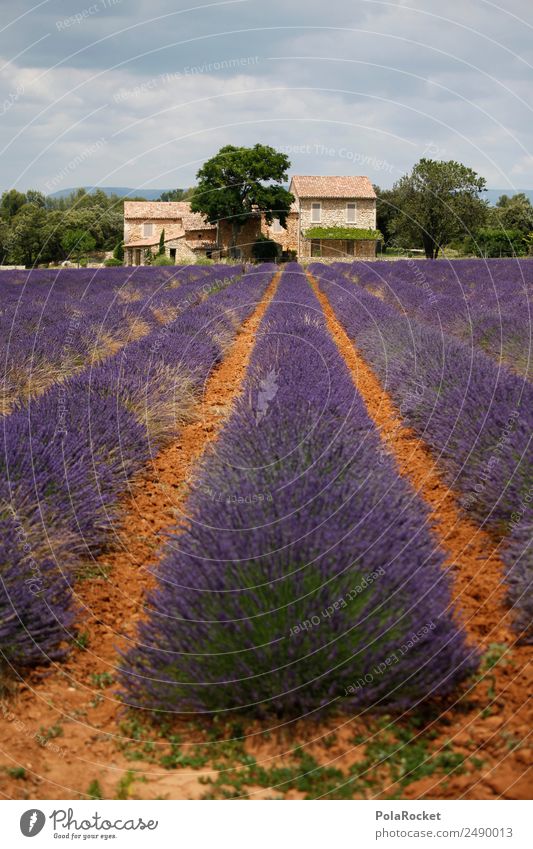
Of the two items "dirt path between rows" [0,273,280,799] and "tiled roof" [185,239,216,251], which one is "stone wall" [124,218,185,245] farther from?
"dirt path between rows" [0,273,280,799]

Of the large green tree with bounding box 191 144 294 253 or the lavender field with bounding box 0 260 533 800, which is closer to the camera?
the lavender field with bounding box 0 260 533 800

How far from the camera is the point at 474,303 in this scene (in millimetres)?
13055

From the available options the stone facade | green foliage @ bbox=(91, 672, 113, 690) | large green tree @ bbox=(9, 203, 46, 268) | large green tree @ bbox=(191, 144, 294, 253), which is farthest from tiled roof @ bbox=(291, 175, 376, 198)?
green foliage @ bbox=(91, 672, 113, 690)

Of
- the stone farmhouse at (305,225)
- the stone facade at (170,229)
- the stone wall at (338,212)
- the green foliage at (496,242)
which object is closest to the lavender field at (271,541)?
the green foliage at (496,242)

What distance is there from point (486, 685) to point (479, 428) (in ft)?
7.76

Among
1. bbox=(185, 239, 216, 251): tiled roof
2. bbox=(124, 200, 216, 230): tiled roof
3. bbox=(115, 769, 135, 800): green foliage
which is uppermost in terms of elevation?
bbox=(124, 200, 216, 230): tiled roof

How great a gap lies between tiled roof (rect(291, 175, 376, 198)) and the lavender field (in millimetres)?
44534

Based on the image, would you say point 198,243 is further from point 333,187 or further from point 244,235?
point 333,187

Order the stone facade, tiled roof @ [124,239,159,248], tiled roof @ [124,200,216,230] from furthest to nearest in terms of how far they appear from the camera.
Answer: tiled roof @ [124,200,216,230] → the stone facade → tiled roof @ [124,239,159,248]

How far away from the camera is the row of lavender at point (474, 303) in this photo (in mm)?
8438

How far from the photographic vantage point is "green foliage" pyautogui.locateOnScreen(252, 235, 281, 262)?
3938 centimetres

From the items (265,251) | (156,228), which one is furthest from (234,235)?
(156,228)

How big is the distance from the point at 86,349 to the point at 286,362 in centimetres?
370

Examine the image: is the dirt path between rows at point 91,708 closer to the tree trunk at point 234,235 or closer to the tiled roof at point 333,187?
the tree trunk at point 234,235
